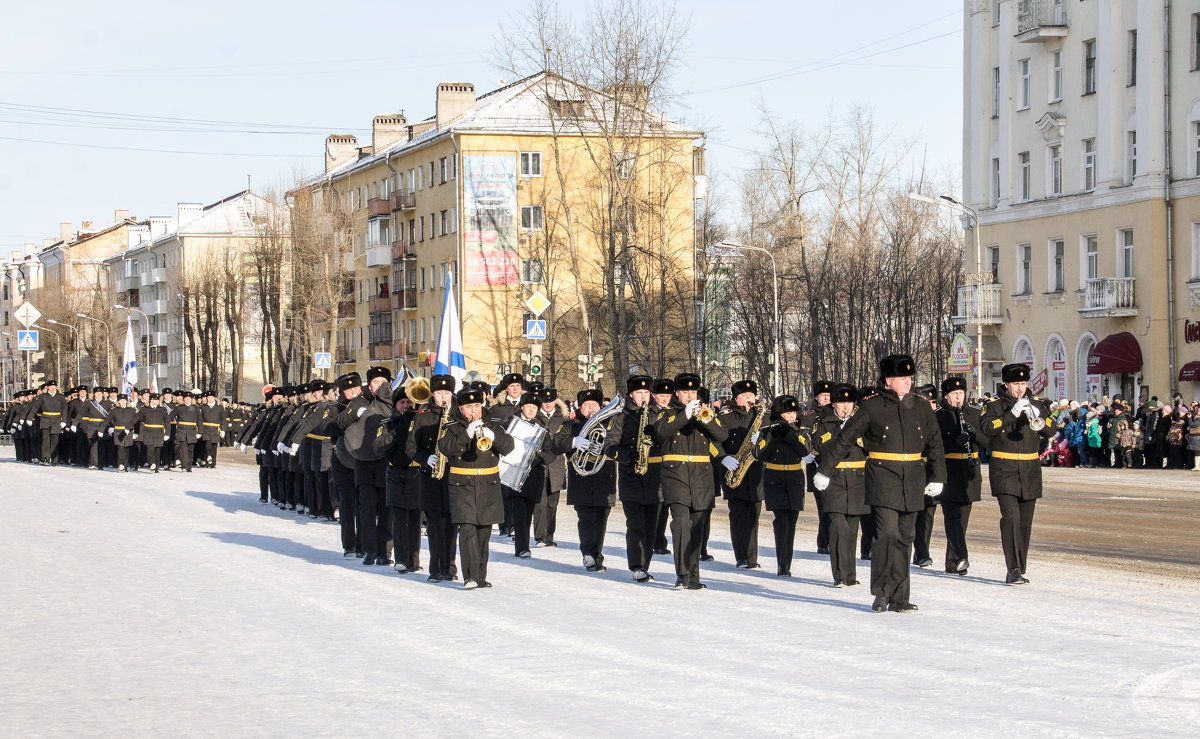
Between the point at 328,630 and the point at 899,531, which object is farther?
the point at 899,531

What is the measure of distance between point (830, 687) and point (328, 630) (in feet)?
13.5

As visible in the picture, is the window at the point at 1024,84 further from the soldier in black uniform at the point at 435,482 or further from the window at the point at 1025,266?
the soldier in black uniform at the point at 435,482

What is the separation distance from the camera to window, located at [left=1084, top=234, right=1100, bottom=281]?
47.8 metres

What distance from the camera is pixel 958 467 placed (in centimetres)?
1541

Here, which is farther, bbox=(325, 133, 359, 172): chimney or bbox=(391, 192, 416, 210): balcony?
bbox=(325, 133, 359, 172): chimney

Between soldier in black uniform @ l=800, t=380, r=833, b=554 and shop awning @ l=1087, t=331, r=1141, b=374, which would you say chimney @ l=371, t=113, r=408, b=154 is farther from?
soldier in black uniform @ l=800, t=380, r=833, b=554

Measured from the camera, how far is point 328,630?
38.6ft

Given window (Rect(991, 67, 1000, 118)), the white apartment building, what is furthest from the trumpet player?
window (Rect(991, 67, 1000, 118))

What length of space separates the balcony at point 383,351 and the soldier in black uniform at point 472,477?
67.5 meters

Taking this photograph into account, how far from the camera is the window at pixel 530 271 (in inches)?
2741

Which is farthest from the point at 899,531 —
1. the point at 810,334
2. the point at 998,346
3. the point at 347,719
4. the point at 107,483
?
the point at 810,334

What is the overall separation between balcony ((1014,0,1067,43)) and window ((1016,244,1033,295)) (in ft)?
21.0

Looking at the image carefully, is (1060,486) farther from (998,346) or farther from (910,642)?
(998,346)

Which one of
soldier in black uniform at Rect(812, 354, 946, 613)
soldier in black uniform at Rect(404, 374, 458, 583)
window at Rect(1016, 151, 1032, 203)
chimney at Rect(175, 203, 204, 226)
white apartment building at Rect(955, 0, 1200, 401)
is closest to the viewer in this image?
soldier in black uniform at Rect(812, 354, 946, 613)
